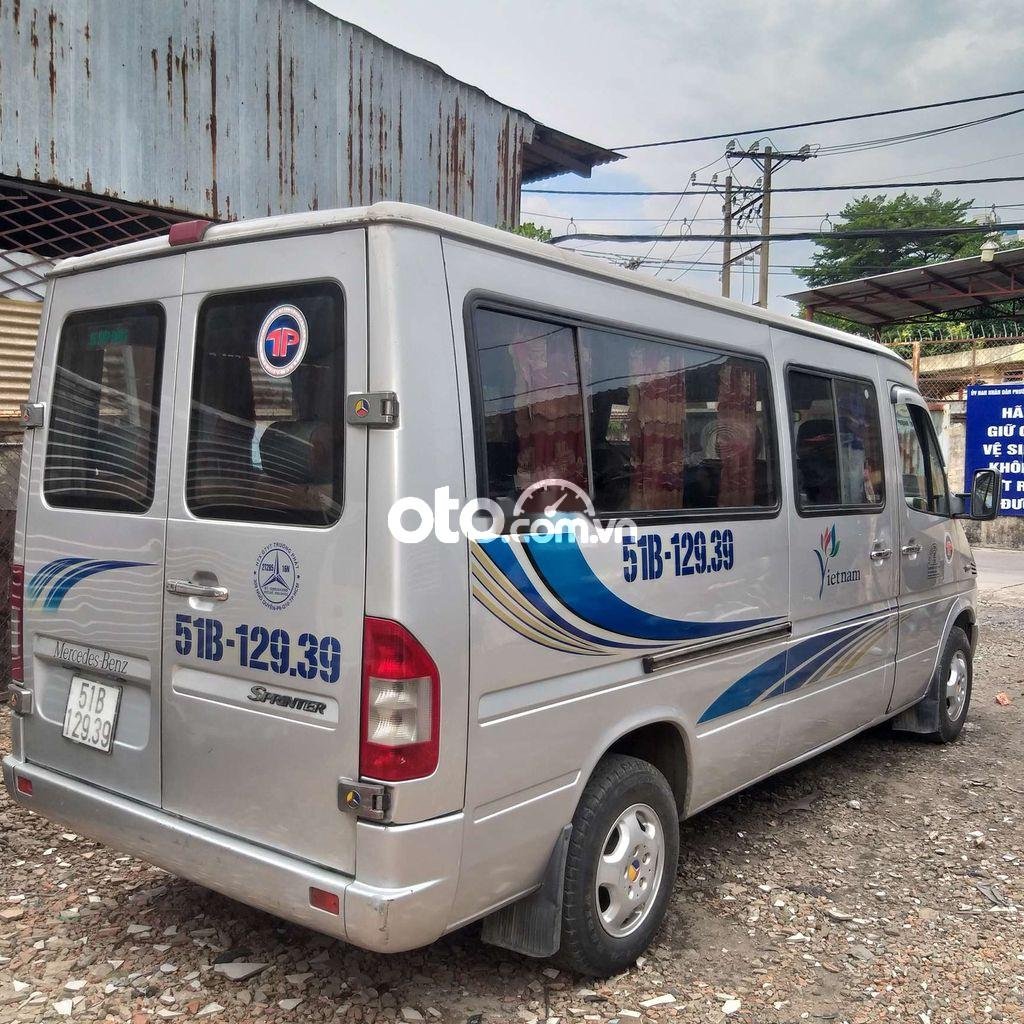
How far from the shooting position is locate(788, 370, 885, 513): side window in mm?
4406

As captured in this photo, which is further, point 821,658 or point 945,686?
point 945,686

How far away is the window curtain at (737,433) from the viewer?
12.7 ft

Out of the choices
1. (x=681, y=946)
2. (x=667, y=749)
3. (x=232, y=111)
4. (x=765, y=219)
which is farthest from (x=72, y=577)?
(x=765, y=219)

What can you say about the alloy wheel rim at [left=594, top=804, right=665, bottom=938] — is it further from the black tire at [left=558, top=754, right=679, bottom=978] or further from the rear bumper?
the rear bumper

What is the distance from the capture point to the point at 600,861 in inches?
126

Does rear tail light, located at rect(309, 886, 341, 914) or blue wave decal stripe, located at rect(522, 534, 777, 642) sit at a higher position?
blue wave decal stripe, located at rect(522, 534, 777, 642)

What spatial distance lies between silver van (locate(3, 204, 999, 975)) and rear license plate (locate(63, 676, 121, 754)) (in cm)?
1

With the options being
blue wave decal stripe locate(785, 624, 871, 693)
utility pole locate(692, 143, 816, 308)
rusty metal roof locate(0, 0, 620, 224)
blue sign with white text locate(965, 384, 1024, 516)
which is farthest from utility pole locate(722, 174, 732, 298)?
blue wave decal stripe locate(785, 624, 871, 693)

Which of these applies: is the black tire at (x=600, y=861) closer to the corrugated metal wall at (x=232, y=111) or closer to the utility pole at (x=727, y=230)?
the corrugated metal wall at (x=232, y=111)

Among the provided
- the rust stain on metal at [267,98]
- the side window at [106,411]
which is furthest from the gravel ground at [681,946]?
the rust stain on metal at [267,98]

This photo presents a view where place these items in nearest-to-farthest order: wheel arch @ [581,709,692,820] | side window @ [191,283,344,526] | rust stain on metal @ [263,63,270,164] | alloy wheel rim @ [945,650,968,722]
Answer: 1. side window @ [191,283,344,526]
2. wheel arch @ [581,709,692,820]
3. alloy wheel rim @ [945,650,968,722]
4. rust stain on metal @ [263,63,270,164]

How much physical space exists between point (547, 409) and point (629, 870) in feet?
5.19

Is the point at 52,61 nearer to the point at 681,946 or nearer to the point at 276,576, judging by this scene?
the point at 276,576

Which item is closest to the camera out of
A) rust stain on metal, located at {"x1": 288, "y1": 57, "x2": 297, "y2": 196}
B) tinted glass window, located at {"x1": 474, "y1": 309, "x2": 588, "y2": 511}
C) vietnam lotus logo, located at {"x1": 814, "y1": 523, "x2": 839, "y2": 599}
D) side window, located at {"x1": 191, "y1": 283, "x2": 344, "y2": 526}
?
side window, located at {"x1": 191, "y1": 283, "x2": 344, "y2": 526}
